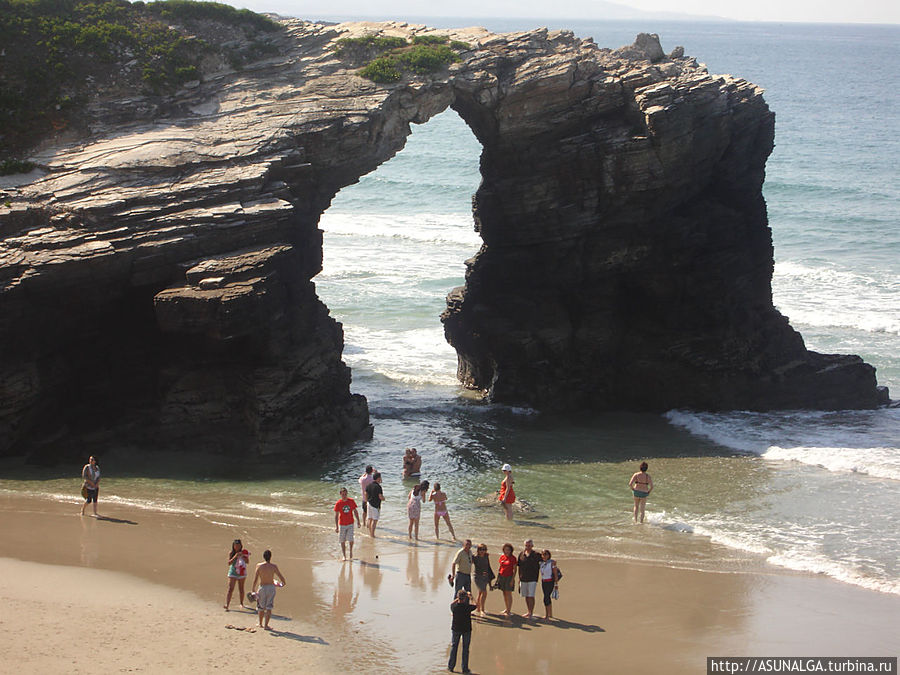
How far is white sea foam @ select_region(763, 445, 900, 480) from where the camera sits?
25.4 metres

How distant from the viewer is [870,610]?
1803 centimetres

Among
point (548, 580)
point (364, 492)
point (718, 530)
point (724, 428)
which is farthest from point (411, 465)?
point (724, 428)

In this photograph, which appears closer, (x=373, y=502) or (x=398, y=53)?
(x=373, y=502)

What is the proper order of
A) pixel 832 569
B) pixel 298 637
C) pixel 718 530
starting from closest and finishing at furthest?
pixel 298 637 → pixel 832 569 → pixel 718 530

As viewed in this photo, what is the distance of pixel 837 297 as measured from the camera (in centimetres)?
4681

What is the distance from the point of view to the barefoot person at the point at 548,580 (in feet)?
56.7

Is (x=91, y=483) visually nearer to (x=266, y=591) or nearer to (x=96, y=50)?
(x=266, y=591)

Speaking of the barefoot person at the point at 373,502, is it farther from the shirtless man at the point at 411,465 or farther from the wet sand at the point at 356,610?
the shirtless man at the point at 411,465

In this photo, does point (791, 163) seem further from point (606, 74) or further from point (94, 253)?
point (94, 253)

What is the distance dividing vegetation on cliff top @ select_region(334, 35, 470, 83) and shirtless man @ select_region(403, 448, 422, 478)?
1065cm

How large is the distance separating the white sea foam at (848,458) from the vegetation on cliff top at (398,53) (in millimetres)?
13925

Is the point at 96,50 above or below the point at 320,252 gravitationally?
above

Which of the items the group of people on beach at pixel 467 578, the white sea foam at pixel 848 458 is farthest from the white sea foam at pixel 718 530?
the white sea foam at pixel 848 458

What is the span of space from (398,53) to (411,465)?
12.4 metres
